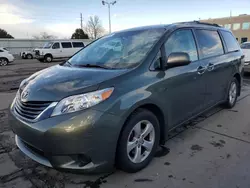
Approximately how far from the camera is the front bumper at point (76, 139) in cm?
207

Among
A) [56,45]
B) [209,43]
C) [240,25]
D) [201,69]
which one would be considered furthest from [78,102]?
[240,25]

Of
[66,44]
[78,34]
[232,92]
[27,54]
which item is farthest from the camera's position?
[78,34]

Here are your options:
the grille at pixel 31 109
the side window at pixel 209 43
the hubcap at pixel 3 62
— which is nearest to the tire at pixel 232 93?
the side window at pixel 209 43

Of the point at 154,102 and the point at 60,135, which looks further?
the point at 154,102

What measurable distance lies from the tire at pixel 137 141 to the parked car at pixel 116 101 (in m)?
0.01

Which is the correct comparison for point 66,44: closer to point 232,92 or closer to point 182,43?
point 232,92

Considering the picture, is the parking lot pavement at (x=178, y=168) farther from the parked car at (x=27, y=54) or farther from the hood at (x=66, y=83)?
the parked car at (x=27, y=54)

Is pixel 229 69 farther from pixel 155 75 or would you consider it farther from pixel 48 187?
pixel 48 187

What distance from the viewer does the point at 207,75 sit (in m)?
3.65

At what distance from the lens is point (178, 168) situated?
106 inches

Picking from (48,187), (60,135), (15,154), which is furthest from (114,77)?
(15,154)

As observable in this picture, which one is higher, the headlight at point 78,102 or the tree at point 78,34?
the tree at point 78,34

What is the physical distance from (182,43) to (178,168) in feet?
5.76

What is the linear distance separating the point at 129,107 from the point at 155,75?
2.00 ft
